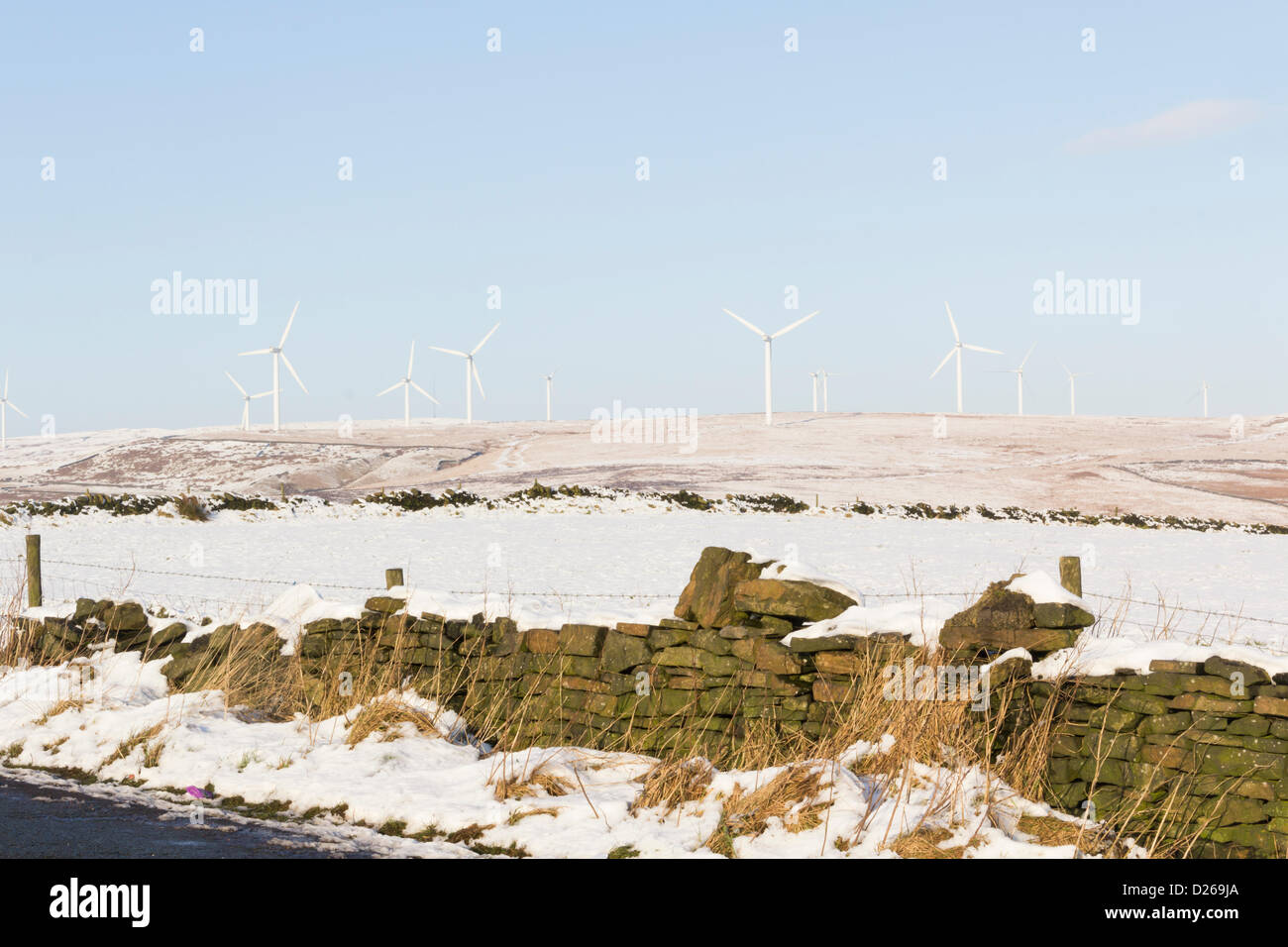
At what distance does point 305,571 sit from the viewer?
77.4ft

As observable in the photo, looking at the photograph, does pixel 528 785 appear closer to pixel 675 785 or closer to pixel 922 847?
pixel 675 785

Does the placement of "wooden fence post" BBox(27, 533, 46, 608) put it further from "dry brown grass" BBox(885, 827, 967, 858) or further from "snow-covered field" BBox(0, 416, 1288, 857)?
"dry brown grass" BBox(885, 827, 967, 858)

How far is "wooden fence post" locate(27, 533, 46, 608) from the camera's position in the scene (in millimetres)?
15414

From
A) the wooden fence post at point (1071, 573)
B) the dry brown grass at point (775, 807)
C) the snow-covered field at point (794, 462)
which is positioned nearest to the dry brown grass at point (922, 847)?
the dry brown grass at point (775, 807)

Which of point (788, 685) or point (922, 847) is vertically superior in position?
point (788, 685)

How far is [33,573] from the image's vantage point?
616 inches

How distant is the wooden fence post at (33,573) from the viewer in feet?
50.6

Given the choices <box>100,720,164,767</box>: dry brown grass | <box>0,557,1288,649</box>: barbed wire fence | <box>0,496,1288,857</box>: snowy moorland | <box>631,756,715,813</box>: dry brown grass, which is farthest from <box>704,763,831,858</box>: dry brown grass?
<box>0,557,1288,649</box>: barbed wire fence

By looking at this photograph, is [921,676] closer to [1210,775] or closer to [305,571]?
[1210,775]

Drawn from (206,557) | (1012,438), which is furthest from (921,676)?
(1012,438)

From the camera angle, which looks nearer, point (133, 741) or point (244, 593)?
point (133, 741)

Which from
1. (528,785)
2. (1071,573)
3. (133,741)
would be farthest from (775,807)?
(133,741)

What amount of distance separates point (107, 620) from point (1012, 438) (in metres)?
59.6
